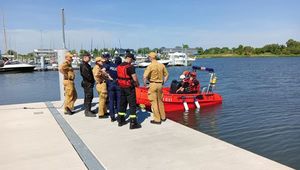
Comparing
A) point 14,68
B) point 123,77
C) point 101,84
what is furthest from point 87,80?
point 14,68

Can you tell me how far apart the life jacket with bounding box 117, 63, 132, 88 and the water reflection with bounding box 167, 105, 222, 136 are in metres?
3.69

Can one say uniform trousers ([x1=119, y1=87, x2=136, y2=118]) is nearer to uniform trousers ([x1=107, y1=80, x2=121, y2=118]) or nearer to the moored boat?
uniform trousers ([x1=107, y1=80, x2=121, y2=118])

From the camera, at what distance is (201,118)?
1163 cm

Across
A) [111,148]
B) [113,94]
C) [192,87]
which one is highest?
[113,94]

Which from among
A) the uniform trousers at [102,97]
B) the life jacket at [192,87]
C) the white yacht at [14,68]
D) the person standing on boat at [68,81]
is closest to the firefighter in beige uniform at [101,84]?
the uniform trousers at [102,97]

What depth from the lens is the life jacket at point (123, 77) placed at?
6891 mm

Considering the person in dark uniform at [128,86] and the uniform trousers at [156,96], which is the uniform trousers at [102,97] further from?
the uniform trousers at [156,96]

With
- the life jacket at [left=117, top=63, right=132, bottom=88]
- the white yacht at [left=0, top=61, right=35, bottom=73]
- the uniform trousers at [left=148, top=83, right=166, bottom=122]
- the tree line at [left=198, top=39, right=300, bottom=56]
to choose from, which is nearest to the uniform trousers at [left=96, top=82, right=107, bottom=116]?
the life jacket at [left=117, top=63, right=132, bottom=88]

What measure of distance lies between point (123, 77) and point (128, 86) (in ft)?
0.76

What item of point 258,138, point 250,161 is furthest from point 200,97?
point 250,161

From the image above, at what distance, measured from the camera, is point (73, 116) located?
8281 mm

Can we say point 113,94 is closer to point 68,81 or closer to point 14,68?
point 68,81

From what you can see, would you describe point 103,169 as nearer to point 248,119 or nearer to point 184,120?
point 184,120

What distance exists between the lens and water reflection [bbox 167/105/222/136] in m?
10.3
